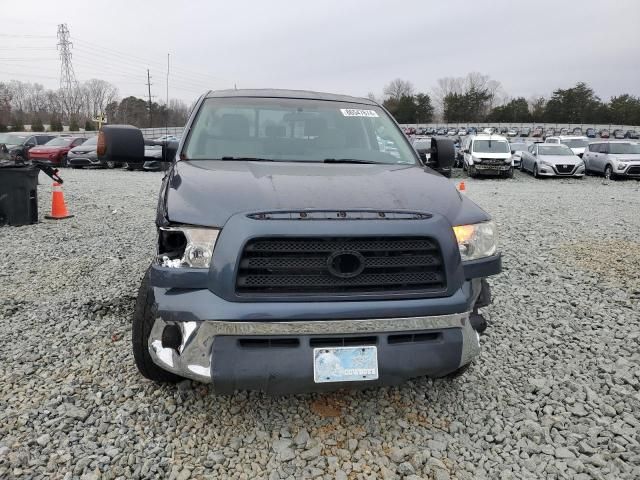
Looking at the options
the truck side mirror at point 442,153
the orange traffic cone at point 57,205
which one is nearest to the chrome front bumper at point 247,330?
the truck side mirror at point 442,153

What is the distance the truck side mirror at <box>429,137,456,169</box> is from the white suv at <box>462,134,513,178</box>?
16.5 m

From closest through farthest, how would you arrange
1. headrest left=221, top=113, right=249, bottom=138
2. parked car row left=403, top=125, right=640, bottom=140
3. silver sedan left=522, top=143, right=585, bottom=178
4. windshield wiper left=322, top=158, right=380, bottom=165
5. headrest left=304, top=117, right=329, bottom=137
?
windshield wiper left=322, top=158, right=380, bottom=165
headrest left=221, top=113, right=249, bottom=138
headrest left=304, top=117, right=329, bottom=137
silver sedan left=522, top=143, right=585, bottom=178
parked car row left=403, top=125, right=640, bottom=140

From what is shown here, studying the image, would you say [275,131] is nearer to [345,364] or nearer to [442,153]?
[442,153]

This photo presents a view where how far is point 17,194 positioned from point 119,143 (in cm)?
565

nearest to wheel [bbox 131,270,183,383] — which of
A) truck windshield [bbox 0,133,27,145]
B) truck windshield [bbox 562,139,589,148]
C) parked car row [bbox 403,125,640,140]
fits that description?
truck windshield [bbox 562,139,589,148]

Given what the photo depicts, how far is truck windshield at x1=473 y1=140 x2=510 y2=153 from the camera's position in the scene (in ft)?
66.6

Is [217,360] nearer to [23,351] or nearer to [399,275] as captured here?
[399,275]

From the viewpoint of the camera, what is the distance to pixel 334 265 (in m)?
2.42

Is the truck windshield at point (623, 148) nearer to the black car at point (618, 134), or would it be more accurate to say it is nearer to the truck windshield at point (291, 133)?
the truck windshield at point (291, 133)

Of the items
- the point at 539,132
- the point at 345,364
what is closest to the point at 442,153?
the point at 345,364

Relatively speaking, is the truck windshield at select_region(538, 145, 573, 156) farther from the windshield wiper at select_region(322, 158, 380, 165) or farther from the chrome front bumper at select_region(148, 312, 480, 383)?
the chrome front bumper at select_region(148, 312, 480, 383)

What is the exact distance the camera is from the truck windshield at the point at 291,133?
3598 millimetres

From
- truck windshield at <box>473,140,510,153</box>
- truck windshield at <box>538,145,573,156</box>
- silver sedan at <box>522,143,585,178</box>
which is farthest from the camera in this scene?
truck windshield at <box>538,145,573,156</box>

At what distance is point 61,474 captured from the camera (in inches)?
95.0
